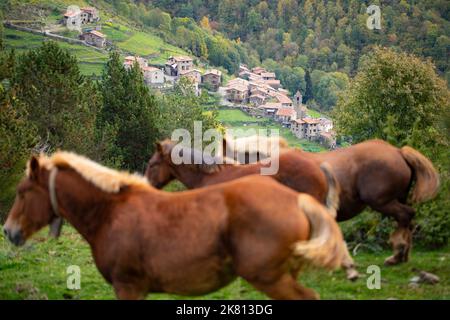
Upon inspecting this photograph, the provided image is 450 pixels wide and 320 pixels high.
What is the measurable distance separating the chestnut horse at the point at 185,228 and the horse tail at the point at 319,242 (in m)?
0.01

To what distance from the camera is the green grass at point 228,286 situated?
8.66 m

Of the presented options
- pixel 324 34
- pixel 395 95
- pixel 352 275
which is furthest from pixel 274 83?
pixel 352 275

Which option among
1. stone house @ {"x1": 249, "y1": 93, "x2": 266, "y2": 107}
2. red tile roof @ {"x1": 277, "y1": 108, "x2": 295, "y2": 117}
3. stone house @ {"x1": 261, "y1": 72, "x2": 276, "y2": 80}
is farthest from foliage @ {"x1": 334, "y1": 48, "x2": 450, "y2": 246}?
stone house @ {"x1": 261, "y1": 72, "x2": 276, "y2": 80}

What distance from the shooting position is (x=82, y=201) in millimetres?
6969

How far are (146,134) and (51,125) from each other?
684 centimetres

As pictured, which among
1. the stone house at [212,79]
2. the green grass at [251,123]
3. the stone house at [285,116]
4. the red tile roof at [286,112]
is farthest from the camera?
the stone house at [212,79]

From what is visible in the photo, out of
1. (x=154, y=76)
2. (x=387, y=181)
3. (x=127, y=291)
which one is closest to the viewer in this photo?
(x=127, y=291)

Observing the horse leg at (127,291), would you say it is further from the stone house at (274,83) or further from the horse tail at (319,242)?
the stone house at (274,83)

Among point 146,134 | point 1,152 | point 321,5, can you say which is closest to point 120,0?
point 321,5

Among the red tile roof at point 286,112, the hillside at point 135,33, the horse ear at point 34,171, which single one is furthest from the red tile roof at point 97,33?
the horse ear at point 34,171

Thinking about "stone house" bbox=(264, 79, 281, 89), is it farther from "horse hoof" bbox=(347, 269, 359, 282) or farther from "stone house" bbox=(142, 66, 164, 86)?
"horse hoof" bbox=(347, 269, 359, 282)

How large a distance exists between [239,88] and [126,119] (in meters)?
93.5

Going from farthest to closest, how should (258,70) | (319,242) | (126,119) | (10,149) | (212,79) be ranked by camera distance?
(258,70), (212,79), (126,119), (10,149), (319,242)

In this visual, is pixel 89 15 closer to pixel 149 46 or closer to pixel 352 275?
pixel 149 46
